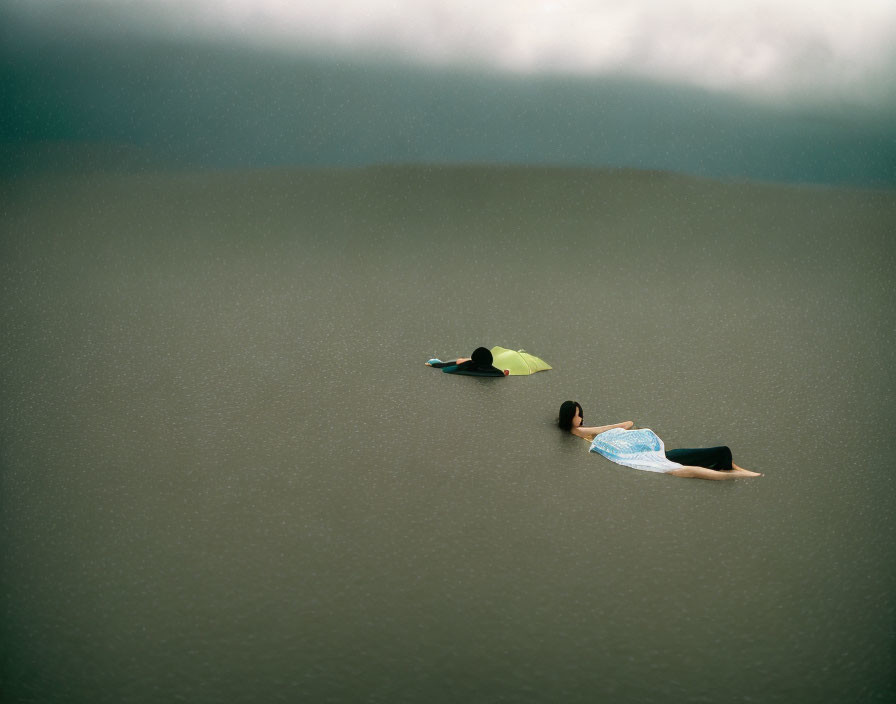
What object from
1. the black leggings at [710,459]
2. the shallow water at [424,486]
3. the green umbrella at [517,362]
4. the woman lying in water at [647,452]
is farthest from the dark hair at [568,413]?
the green umbrella at [517,362]

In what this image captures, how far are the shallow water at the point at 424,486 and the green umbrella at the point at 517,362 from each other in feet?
0.38

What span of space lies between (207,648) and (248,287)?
6858mm

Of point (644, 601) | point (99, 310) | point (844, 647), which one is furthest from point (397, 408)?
point (99, 310)

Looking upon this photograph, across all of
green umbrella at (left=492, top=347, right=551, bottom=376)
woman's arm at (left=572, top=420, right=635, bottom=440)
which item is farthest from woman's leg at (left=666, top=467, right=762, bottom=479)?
green umbrella at (left=492, top=347, right=551, bottom=376)

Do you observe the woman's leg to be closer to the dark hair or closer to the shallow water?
the shallow water

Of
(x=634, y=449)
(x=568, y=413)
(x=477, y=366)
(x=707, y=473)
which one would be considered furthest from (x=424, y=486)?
(x=477, y=366)

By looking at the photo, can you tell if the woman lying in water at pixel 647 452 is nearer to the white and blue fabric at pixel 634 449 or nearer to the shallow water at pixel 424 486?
the white and blue fabric at pixel 634 449

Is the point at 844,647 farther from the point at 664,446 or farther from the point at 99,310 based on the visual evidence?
the point at 99,310

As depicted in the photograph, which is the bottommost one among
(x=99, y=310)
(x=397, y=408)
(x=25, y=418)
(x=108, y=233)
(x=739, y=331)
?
(x=25, y=418)

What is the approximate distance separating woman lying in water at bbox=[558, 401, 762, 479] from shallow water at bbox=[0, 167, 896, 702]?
0.14 m

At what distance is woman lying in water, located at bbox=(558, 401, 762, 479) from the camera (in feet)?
17.4

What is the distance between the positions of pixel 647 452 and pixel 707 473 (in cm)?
43

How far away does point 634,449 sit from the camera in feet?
18.3

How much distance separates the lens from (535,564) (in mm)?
4230
